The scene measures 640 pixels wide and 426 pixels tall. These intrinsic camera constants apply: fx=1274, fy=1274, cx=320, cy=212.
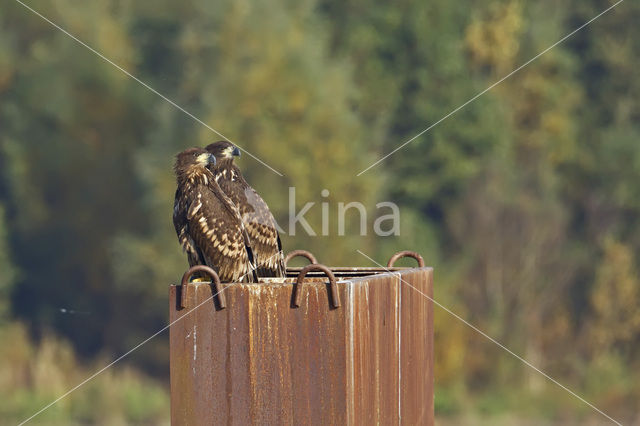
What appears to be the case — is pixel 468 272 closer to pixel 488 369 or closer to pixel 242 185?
pixel 488 369

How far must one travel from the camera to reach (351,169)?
29984 mm

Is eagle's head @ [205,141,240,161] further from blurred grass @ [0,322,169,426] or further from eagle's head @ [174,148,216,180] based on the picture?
blurred grass @ [0,322,169,426]

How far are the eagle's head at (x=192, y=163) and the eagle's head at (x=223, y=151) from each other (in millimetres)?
1137

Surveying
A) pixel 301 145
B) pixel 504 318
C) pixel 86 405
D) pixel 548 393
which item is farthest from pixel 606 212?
pixel 86 405

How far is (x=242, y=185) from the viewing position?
36.9ft

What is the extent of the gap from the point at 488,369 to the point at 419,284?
2274cm

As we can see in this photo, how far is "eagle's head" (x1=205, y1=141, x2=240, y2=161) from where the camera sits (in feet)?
37.0

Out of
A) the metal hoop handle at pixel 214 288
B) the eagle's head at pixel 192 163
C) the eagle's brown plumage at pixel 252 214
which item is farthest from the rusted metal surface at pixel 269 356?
the eagle's brown plumage at pixel 252 214

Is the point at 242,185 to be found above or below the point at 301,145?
below

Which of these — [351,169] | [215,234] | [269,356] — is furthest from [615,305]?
[269,356]

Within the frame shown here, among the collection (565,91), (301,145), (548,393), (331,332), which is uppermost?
(565,91)

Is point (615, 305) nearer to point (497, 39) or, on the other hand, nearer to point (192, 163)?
point (497, 39)

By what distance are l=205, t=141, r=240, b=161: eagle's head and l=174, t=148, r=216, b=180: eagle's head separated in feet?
3.73

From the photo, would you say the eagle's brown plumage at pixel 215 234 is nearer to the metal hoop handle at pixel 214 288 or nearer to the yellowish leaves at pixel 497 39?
the metal hoop handle at pixel 214 288
